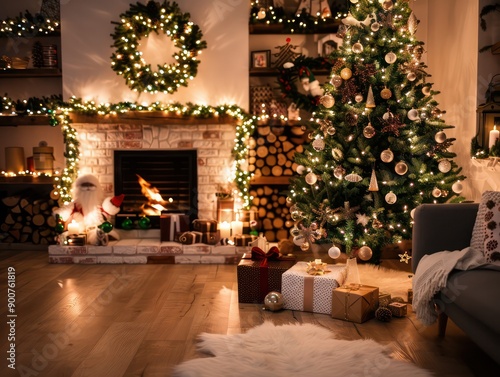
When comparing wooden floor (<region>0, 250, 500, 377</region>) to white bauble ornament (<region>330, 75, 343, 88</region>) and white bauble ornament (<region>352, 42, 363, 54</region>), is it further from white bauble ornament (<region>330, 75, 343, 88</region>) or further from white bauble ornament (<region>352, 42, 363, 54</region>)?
white bauble ornament (<region>352, 42, 363, 54</region>)

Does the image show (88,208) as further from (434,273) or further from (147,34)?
(434,273)

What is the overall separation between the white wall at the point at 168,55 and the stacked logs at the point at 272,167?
0.42 meters

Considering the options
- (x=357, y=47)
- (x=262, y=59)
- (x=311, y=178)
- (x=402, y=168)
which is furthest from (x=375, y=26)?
(x=262, y=59)

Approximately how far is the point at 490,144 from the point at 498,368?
2112mm

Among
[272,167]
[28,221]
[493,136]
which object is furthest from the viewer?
[28,221]

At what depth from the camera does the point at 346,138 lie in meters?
4.57

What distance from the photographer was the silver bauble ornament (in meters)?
3.49

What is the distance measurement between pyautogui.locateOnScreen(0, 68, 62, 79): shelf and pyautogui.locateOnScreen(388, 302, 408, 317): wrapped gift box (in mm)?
4174

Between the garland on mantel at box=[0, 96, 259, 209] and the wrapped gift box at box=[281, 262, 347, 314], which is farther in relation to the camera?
the garland on mantel at box=[0, 96, 259, 209]

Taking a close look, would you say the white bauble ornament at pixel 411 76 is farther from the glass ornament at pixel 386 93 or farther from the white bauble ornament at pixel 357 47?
the white bauble ornament at pixel 357 47

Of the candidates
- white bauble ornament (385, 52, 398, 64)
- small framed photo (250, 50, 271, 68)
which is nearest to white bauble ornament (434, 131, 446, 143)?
white bauble ornament (385, 52, 398, 64)

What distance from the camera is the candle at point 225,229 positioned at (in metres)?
5.27

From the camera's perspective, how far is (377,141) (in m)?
4.58

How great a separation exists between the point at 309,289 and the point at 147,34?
10.6 ft
